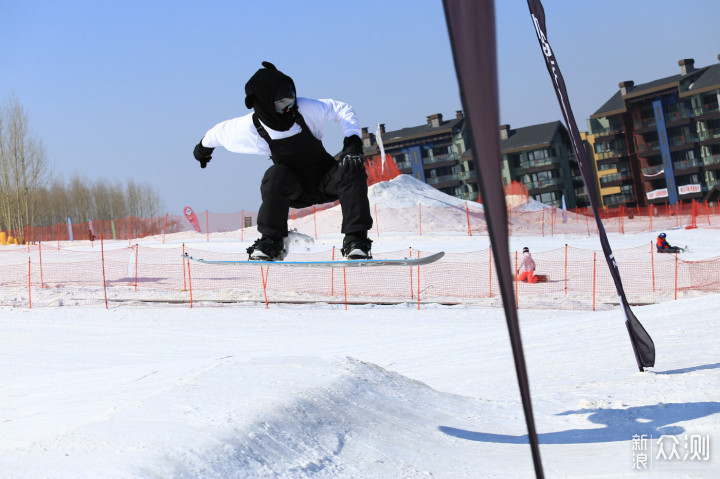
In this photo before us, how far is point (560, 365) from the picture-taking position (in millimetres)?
10539

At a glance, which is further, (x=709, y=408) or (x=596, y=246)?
(x=596, y=246)

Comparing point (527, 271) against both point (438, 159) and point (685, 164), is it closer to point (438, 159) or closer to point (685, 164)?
point (685, 164)

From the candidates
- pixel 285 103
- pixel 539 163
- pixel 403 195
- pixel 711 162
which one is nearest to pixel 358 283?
pixel 285 103

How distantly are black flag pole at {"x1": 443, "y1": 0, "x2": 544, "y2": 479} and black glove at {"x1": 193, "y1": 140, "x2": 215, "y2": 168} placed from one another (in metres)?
4.70

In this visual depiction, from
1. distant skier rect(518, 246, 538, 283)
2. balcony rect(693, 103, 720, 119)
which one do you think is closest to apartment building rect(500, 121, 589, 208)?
balcony rect(693, 103, 720, 119)

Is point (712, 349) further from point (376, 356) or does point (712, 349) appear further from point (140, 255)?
point (140, 255)

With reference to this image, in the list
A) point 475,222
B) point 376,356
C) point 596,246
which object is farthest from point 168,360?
point 475,222

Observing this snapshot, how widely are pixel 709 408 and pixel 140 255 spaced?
25119mm

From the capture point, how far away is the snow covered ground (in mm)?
4977

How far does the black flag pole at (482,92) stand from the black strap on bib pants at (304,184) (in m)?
3.57

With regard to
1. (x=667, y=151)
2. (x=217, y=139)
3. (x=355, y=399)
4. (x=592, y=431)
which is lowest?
(x=592, y=431)

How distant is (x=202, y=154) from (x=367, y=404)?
2973 millimetres

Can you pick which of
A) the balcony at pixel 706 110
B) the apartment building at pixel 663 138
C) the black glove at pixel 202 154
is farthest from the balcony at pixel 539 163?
the black glove at pixel 202 154

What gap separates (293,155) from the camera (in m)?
5.91
